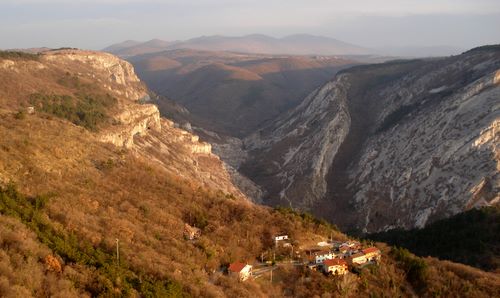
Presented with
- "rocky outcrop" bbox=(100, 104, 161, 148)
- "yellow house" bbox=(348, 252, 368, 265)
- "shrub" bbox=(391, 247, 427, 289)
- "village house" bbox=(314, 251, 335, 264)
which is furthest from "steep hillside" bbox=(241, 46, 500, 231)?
"village house" bbox=(314, 251, 335, 264)

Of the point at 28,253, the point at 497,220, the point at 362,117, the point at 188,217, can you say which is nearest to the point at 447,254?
the point at 497,220

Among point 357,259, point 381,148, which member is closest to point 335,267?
point 357,259

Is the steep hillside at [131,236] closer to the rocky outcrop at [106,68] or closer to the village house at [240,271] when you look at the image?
the village house at [240,271]

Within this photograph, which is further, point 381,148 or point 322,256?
point 381,148

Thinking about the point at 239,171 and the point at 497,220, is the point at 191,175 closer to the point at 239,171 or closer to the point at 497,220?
the point at 239,171

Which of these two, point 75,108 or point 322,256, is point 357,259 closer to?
point 322,256

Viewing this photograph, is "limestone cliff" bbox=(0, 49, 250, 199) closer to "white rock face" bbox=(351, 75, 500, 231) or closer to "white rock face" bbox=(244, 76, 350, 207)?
"white rock face" bbox=(244, 76, 350, 207)
